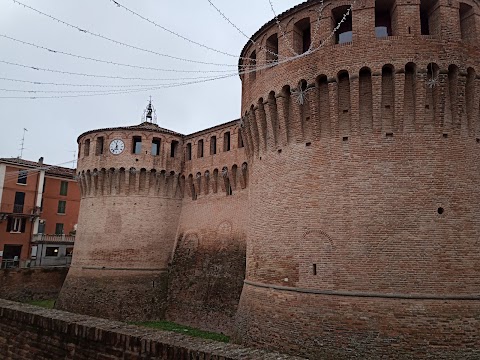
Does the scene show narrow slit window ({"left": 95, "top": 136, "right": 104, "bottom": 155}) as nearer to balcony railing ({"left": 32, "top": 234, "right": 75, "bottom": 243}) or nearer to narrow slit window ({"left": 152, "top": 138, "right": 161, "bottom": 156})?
narrow slit window ({"left": 152, "top": 138, "right": 161, "bottom": 156})

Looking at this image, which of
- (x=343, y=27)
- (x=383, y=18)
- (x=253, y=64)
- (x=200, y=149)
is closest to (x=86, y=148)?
(x=200, y=149)

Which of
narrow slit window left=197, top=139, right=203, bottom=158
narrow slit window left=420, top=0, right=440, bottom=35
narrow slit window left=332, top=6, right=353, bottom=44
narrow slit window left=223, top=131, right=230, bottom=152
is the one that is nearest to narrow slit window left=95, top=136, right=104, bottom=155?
narrow slit window left=197, top=139, right=203, bottom=158

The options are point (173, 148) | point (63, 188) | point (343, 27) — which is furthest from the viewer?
point (63, 188)

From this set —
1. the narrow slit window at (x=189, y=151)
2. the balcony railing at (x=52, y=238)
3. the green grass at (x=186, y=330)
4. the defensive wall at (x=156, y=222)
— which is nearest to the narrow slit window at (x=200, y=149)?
the defensive wall at (x=156, y=222)

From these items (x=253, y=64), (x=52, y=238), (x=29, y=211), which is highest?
(x=253, y=64)

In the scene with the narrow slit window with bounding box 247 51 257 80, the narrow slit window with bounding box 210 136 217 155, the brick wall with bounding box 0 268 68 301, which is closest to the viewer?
the narrow slit window with bounding box 247 51 257 80

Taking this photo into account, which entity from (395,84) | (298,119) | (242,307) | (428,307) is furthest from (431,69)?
(242,307)

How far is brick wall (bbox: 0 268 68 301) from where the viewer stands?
24.4 meters

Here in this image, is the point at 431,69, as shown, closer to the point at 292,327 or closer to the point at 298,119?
the point at 298,119

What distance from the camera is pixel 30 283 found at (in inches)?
1000

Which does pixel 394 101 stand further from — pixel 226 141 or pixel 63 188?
pixel 63 188

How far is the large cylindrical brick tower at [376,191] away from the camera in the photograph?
9.14 metres

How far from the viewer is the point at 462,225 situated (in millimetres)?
9555

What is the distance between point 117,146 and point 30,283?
12123mm
